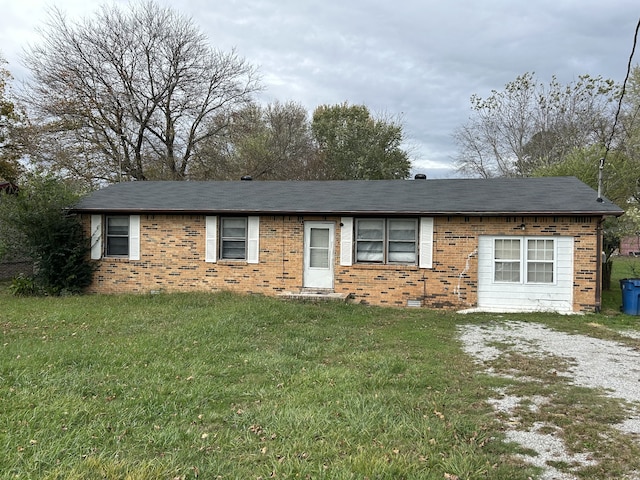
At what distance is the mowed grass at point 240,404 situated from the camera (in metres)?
3.26

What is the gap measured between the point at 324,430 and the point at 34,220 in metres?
11.7

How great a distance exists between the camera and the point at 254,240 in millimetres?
12398

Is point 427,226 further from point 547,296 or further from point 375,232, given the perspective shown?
point 547,296

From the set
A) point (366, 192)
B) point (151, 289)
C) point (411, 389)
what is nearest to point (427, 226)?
point (366, 192)

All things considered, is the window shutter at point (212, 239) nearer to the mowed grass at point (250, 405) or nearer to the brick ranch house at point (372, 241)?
the brick ranch house at point (372, 241)

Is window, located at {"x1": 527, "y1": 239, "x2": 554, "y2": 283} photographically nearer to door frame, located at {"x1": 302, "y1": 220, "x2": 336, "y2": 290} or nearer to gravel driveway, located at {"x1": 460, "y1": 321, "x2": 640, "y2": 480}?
gravel driveway, located at {"x1": 460, "y1": 321, "x2": 640, "y2": 480}

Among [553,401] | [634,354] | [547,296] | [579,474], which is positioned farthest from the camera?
[547,296]

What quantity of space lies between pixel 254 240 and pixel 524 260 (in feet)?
22.8

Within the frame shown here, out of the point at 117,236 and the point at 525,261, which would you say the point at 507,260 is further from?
the point at 117,236

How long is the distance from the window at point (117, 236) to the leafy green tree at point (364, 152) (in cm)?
1927

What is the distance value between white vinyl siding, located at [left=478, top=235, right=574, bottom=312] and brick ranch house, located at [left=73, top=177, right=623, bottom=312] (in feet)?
0.08

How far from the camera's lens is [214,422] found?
4.03m

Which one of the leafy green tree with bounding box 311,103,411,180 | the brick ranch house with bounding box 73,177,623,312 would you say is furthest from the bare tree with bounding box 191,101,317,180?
the brick ranch house with bounding box 73,177,623,312

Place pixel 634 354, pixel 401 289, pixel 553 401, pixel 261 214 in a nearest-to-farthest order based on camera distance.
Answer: pixel 553 401 < pixel 634 354 < pixel 401 289 < pixel 261 214
